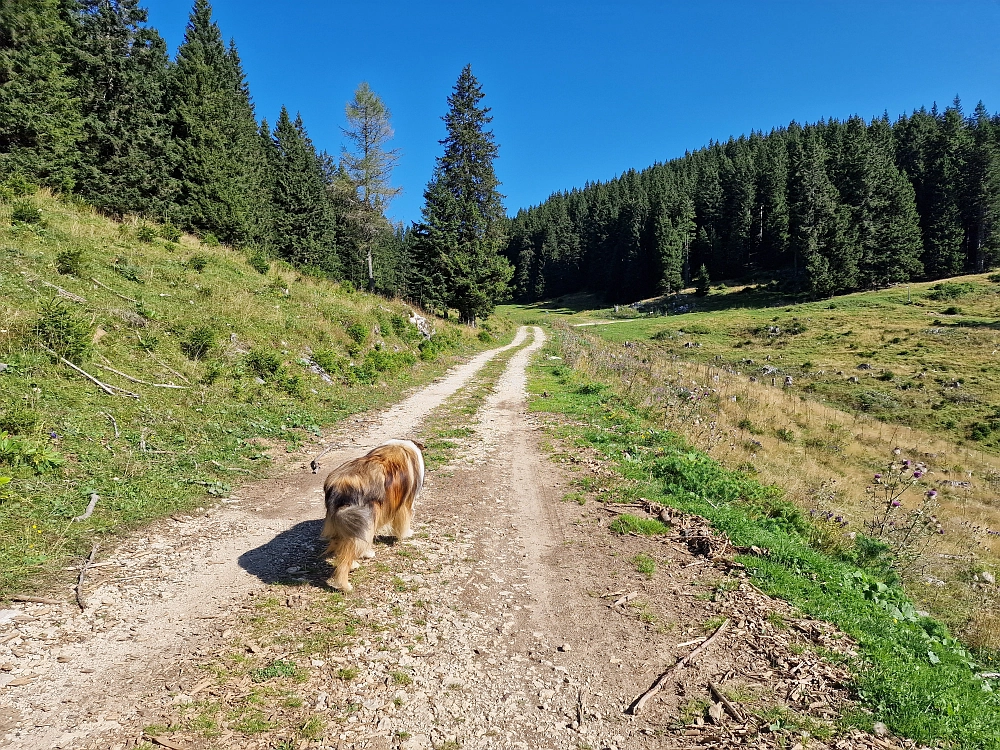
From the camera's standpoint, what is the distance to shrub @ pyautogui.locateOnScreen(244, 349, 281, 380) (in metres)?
12.3

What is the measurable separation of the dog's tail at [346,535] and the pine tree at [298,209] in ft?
119

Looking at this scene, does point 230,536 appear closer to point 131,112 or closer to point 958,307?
point 131,112

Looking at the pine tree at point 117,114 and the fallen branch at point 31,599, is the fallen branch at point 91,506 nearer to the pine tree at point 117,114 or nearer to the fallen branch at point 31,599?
the fallen branch at point 31,599

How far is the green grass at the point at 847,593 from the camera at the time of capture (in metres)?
3.63

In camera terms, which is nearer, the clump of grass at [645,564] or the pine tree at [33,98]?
the clump of grass at [645,564]

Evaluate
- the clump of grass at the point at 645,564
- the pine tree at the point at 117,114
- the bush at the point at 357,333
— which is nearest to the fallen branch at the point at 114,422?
the clump of grass at the point at 645,564

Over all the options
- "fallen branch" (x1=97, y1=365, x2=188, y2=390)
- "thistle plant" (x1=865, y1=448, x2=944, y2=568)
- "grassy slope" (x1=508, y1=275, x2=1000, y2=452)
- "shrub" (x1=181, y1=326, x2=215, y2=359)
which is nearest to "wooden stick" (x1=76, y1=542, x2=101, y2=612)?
"fallen branch" (x1=97, y1=365, x2=188, y2=390)

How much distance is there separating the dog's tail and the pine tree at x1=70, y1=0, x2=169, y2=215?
25.5 m

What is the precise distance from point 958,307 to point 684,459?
5483 cm

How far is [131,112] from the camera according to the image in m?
23.4

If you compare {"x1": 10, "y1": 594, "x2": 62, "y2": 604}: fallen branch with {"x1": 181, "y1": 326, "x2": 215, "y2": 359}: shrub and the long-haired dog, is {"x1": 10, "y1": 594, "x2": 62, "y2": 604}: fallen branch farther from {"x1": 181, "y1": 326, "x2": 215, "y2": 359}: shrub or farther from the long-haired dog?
{"x1": 181, "y1": 326, "x2": 215, "y2": 359}: shrub

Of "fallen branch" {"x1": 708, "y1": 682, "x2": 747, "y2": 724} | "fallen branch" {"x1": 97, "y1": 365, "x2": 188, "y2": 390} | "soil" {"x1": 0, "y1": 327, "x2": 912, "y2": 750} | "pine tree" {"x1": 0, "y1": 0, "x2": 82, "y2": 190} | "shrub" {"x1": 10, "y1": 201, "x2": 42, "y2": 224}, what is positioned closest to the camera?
"soil" {"x1": 0, "y1": 327, "x2": 912, "y2": 750}

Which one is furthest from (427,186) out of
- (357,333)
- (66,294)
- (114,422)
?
(114,422)

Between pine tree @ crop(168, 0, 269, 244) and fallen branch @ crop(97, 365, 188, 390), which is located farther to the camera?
pine tree @ crop(168, 0, 269, 244)
